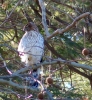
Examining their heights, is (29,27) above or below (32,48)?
above

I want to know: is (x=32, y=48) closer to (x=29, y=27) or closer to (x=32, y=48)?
(x=32, y=48)

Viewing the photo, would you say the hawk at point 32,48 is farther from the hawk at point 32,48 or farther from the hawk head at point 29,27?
the hawk head at point 29,27

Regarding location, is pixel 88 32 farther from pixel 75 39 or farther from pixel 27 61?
pixel 27 61

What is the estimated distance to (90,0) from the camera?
6375 mm

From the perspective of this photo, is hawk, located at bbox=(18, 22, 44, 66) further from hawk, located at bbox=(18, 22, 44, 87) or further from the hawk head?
the hawk head

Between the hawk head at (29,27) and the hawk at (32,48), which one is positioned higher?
the hawk head at (29,27)

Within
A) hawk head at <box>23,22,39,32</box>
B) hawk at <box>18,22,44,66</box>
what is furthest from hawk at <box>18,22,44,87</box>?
hawk head at <box>23,22,39,32</box>

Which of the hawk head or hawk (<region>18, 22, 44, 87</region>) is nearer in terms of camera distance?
hawk (<region>18, 22, 44, 87</region>)

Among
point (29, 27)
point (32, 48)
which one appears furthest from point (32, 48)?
point (29, 27)

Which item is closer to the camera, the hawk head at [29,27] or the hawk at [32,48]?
the hawk at [32,48]

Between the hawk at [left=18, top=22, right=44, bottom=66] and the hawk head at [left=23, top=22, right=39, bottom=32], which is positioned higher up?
the hawk head at [left=23, top=22, right=39, bottom=32]

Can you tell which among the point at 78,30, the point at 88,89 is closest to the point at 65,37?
the point at 78,30

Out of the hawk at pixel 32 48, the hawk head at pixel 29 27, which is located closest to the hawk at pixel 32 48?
the hawk at pixel 32 48

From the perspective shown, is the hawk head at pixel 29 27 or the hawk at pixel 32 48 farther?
the hawk head at pixel 29 27
